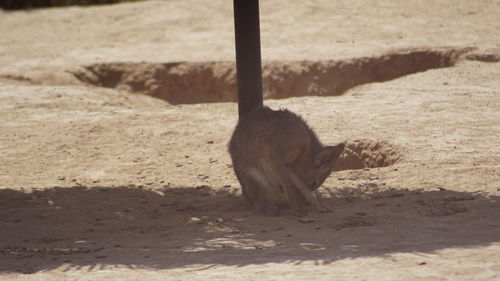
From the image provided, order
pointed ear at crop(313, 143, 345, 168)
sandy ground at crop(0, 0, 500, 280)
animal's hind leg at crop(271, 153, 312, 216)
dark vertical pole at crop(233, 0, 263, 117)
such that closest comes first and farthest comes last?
sandy ground at crop(0, 0, 500, 280)
animal's hind leg at crop(271, 153, 312, 216)
pointed ear at crop(313, 143, 345, 168)
dark vertical pole at crop(233, 0, 263, 117)

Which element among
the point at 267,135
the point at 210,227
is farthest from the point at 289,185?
the point at 210,227

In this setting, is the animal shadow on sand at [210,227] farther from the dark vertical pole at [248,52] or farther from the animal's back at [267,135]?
the dark vertical pole at [248,52]

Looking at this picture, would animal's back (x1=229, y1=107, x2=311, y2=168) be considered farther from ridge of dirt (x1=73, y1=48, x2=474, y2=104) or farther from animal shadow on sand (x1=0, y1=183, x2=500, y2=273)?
ridge of dirt (x1=73, y1=48, x2=474, y2=104)

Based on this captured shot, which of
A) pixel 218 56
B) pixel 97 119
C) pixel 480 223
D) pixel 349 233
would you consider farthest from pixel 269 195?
pixel 218 56

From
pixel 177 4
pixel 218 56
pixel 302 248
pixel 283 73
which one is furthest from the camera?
pixel 177 4

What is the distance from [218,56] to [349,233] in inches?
348

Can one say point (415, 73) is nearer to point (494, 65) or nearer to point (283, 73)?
point (494, 65)

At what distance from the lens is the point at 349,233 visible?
250 inches

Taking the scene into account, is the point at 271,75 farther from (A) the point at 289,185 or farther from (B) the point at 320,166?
(A) the point at 289,185

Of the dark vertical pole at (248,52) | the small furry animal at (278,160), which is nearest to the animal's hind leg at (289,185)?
the small furry animal at (278,160)

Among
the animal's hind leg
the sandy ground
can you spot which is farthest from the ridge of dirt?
the animal's hind leg

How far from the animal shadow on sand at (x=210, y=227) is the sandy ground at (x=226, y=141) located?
25mm

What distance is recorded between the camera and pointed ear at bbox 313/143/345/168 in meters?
7.55

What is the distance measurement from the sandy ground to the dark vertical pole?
111cm
